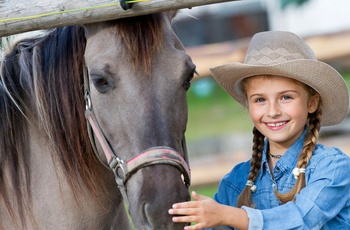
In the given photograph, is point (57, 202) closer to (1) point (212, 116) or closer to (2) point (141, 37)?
(2) point (141, 37)

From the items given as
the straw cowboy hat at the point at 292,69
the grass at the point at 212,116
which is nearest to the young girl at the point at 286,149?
the straw cowboy hat at the point at 292,69

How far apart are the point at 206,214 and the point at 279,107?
0.61 meters

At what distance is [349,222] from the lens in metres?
2.95

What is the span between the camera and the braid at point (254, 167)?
3.14 meters

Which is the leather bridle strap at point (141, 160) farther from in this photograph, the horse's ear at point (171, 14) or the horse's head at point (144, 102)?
the horse's ear at point (171, 14)

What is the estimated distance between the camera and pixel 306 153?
9.85ft

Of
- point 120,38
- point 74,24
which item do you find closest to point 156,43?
point 120,38

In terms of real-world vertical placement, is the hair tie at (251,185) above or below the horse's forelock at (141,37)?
below

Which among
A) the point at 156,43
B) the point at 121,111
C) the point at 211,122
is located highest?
the point at 156,43

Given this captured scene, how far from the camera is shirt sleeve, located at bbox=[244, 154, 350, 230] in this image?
2814mm

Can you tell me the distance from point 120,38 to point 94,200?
0.71 m

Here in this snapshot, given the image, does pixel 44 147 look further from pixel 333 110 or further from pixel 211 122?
pixel 211 122

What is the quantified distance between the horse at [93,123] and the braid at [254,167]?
0.28 meters

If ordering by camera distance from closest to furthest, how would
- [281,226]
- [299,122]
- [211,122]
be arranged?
[281,226] → [299,122] → [211,122]
